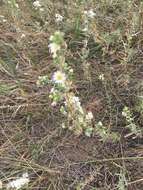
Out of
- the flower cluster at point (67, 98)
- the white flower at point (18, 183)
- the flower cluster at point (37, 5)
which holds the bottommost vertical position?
the white flower at point (18, 183)

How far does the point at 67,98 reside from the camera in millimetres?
2195

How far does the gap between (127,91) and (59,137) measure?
20.0 inches

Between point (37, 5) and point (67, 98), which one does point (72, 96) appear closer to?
point (67, 98)

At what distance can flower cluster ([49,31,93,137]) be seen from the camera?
204 centimetres

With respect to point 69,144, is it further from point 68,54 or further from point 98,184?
point 68,54

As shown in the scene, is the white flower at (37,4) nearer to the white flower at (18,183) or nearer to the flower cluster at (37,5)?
the flower cluster at (37,5)

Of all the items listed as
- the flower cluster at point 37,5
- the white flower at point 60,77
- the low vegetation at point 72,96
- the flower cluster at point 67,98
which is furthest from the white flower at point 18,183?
the flower cluster at point 37,5

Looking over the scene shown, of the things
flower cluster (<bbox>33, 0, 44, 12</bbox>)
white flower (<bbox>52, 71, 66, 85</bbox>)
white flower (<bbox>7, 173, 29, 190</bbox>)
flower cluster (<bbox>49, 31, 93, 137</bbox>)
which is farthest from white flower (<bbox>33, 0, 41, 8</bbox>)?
white flower (<bbox>7, 173, 29, 190</bbox>)

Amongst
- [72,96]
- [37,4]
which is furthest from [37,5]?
[72,96]

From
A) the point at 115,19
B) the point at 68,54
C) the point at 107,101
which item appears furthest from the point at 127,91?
the point at 115,19

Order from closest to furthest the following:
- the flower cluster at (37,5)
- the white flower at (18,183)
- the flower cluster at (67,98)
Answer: the flower cluster at (67,98) → the white flower at (18,183) → the flower cluster at (37,5)

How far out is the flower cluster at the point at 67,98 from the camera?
6.68 feet

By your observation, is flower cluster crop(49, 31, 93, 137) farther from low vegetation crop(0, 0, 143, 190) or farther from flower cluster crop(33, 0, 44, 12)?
flower cluster crop(33, 0, 44, 12)

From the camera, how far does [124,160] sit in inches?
89.5
